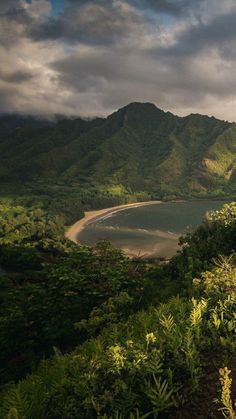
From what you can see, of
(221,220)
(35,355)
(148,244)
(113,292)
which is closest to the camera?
(35,355)

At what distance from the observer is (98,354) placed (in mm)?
13828

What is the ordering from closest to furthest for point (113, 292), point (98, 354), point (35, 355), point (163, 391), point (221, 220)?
point (163, 391) → point (98, 354) → point (35, 355) → point (113, 292) → point (221, 220)

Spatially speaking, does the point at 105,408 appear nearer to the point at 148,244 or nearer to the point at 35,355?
the point at 35,355

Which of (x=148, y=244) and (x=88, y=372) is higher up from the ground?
(x=88, y=372)

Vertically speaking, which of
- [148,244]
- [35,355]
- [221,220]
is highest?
[221,220]

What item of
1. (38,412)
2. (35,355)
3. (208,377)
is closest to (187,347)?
(208,377)

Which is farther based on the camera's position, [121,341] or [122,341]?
[121,341]

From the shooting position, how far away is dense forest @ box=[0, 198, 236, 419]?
11211 mm

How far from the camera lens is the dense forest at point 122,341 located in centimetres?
1121

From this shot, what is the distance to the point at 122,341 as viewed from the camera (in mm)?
15086

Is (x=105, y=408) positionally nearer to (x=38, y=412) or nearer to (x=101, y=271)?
(x=38, y=412)

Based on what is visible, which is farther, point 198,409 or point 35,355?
point 35,355

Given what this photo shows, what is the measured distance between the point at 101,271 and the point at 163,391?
22818mm

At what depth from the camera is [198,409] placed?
11.2 metres
